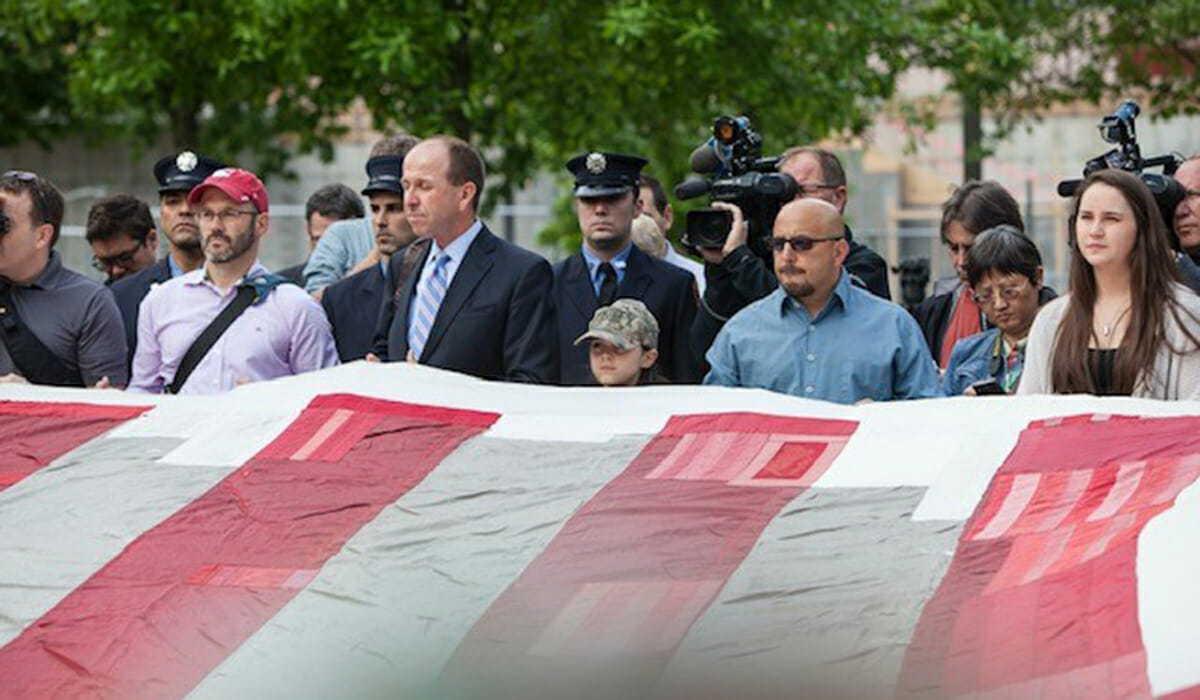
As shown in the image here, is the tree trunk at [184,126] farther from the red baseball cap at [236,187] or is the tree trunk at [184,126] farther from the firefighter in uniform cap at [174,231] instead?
the red baseball cap at [236,187]

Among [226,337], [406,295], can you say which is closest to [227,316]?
[226,337]

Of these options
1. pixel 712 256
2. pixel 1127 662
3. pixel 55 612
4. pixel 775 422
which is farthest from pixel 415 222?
pixel 1127 662

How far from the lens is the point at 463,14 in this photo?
15.2m

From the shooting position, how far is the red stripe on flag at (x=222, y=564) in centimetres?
516

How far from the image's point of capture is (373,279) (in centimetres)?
798

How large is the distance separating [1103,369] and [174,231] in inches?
138

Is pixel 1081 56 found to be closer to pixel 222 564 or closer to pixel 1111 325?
pixel 1111 325

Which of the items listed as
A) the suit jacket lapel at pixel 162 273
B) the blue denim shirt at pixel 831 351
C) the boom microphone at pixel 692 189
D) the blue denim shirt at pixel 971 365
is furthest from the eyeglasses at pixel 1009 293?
the suit jacket lapel at pixel 162 273

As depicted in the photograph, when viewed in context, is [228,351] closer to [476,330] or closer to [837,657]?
[476,330]

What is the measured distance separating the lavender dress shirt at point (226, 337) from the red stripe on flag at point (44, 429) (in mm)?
747

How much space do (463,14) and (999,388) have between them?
28.1 feet

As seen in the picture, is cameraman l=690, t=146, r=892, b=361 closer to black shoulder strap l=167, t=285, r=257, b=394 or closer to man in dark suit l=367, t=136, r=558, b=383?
man in dark suit l=367, t=136, r=558, b=383

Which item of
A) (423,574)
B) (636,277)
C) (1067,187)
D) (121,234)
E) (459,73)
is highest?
(459,73)

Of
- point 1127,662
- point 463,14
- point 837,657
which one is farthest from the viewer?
point 463,14
